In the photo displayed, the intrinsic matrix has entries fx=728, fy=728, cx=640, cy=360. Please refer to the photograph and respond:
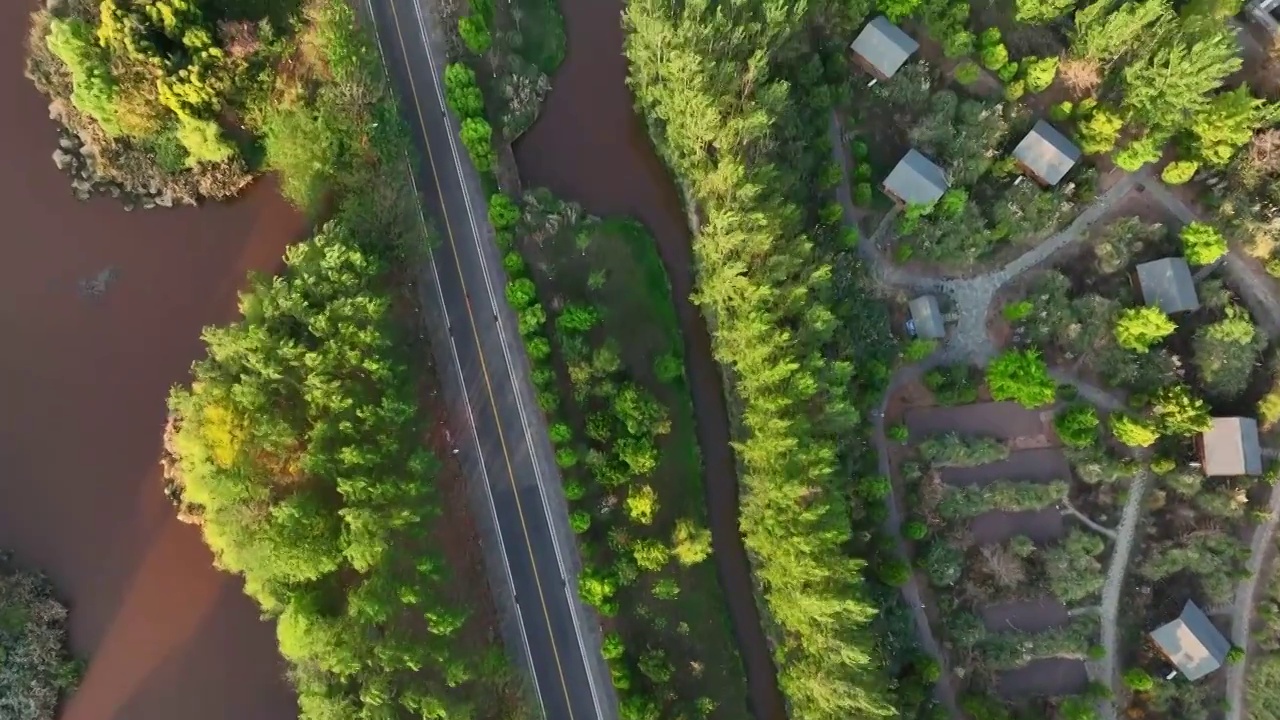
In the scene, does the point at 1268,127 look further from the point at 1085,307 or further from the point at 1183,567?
the point at 1183,567

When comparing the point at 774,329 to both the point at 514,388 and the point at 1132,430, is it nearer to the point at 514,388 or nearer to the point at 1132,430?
the point at 514,388

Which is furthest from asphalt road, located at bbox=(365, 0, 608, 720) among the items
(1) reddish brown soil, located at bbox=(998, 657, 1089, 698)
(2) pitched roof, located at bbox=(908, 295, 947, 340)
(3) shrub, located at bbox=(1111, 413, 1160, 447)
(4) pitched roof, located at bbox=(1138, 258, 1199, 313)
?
(4) pitched roof, located at bbox=(1138, 258, 1199, 313)

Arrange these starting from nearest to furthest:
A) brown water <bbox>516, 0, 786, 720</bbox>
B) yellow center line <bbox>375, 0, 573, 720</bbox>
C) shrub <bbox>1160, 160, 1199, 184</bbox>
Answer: yellow center line <bbox>375, 0, 573, 720</bbox>
brown water <bbox>516, 0, 786, 720</bbox>
shrub <bbox>1160, 160, 1199, 184</bbox>

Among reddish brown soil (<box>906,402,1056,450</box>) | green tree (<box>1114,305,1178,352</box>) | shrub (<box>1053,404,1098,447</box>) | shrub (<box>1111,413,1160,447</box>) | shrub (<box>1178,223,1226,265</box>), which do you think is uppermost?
shrub (<box>1178,223,1226,265</box>)

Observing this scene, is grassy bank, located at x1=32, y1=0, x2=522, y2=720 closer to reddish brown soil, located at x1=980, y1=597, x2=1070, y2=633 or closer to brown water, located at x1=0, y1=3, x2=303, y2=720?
brown water, located at x1=0, y1=3, x2=303, y2=720

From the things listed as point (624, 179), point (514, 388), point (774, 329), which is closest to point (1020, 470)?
point (774, 329)

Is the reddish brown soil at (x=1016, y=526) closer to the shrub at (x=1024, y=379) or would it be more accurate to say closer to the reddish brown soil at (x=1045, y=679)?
the shrub at (x=1024, y=379)

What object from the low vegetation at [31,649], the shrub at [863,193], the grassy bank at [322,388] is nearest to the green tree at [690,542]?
the grassy bank at [322,388]
